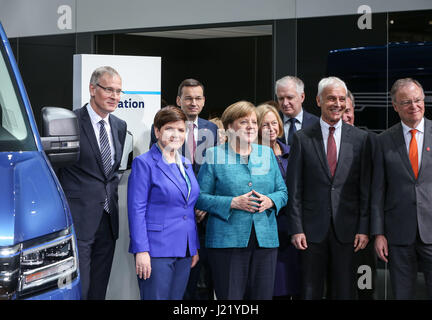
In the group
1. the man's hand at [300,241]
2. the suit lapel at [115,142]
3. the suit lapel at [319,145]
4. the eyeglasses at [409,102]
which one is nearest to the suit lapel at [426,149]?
the eyeglasses at [409,102]

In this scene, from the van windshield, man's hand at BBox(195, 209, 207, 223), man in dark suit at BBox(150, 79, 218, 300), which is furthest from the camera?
man in dark suit at BBox(150, 79, 218, 300)

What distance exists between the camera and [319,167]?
4082 mm

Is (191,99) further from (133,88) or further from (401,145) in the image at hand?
(401,145)

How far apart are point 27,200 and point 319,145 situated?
222 centimetres

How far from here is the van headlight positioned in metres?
2.30

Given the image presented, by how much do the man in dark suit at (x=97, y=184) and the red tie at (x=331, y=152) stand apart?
144 centimetres

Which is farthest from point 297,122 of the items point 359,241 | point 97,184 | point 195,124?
point 97,184

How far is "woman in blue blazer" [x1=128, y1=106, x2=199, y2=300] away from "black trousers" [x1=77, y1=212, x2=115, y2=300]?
1.50 ft

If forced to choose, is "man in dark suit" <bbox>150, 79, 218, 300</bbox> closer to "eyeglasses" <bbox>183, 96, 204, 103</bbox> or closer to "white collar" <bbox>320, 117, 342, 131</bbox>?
"eyeglasses" <bbox>183, 96, 204, 103</bbox>

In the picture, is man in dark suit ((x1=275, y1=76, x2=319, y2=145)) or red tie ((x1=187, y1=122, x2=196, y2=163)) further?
man in dark suit ((x1=275, y1=76, x2=319, y2=145))

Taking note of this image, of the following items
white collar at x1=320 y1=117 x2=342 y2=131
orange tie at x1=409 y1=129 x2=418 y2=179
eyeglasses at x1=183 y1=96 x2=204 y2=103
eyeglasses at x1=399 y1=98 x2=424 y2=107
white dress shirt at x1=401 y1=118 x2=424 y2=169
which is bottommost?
orange tie at x1=409 y1=129 x2=418 y2=179

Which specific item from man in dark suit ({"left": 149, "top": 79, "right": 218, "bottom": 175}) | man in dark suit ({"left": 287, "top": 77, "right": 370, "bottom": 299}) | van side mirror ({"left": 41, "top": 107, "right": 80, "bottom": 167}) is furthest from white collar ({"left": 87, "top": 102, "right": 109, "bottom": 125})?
man in dark suit ({"left": 287, "top": 77, "right": 370, "bottom": 299})

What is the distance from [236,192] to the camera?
3.98 m
